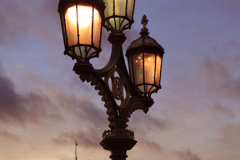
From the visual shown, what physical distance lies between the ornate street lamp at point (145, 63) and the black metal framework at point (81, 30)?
2145 millimetres

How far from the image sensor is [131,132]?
32.9ft

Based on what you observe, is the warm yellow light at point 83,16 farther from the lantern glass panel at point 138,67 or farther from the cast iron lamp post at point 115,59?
Answer: the lantern glass panel at point 138,67

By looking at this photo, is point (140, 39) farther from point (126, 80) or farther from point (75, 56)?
point (75, 56)

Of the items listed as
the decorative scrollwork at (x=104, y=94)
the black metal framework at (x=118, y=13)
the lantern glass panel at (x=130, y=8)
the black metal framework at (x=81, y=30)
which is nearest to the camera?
the black metal framework at (x=81, y=30)

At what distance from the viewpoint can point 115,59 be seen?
10672 mm

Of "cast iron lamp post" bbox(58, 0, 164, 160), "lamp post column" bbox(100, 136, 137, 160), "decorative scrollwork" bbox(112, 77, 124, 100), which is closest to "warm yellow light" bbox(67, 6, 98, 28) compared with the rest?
"cast iron lamp post" bbox(58, 0, 164, 160)

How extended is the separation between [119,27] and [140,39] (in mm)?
627

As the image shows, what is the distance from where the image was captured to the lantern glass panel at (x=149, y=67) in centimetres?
1091

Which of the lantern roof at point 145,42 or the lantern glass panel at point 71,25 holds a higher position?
the lantern roof at point 145,42

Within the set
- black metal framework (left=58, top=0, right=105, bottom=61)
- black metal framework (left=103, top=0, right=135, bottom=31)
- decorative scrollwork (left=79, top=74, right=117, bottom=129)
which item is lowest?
decorative scrollwork (left=79, top=74, right=117, bottom=129)

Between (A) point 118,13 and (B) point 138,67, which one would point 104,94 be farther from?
(A) point 118,13

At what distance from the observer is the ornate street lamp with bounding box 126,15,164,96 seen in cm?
1091

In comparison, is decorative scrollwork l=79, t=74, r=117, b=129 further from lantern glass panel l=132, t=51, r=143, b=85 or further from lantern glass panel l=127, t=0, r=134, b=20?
lantern glass panel l=127, t=0, r=134, b=20

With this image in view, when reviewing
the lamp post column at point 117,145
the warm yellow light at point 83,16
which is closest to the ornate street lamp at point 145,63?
the lamp post column at point 117,145
